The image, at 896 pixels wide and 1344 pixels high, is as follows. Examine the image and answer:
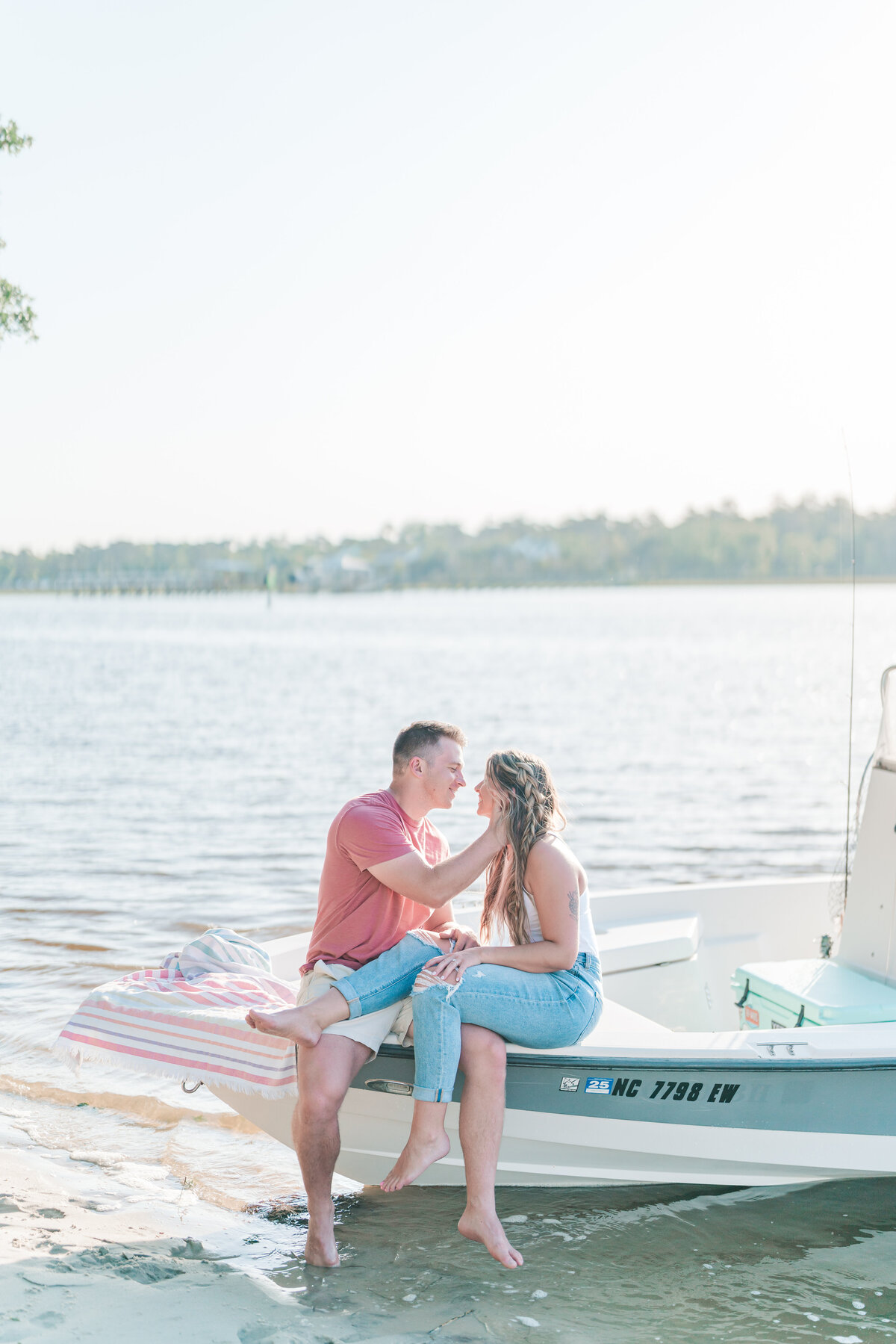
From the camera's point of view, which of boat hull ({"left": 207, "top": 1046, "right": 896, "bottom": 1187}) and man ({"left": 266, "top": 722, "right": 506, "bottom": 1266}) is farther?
boat hull ({"left": 207, "top": 1046, "right": 896, "bottom": 1187})

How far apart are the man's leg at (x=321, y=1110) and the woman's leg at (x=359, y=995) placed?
6 cm

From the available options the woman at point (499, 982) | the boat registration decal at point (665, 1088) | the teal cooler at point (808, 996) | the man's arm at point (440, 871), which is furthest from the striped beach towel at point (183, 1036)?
the teal cooler at point (808, 996)

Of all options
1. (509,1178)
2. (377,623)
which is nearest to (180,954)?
(509,1178)

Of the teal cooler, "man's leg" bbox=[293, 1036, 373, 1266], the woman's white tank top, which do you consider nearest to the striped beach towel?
"man's leg" bbox=[293, 1036, 373, 1266]

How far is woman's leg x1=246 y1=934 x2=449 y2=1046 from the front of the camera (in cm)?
352

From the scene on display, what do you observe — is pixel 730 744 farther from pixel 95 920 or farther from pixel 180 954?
pixel 180 954

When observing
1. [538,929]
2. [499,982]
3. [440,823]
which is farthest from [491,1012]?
[440,823]

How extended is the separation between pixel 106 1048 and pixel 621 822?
11096mm

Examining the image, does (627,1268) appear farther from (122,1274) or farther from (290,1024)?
(122,1274)

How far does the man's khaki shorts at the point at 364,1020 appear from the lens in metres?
3.62

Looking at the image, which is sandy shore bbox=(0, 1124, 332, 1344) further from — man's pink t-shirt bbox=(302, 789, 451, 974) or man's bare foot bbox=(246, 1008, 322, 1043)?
man's pink t-shirt bbox=(302, 789, 451, 974)

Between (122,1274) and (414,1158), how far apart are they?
0.90 meters

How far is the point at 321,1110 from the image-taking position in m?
3.55

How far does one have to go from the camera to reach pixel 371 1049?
12.0ft
